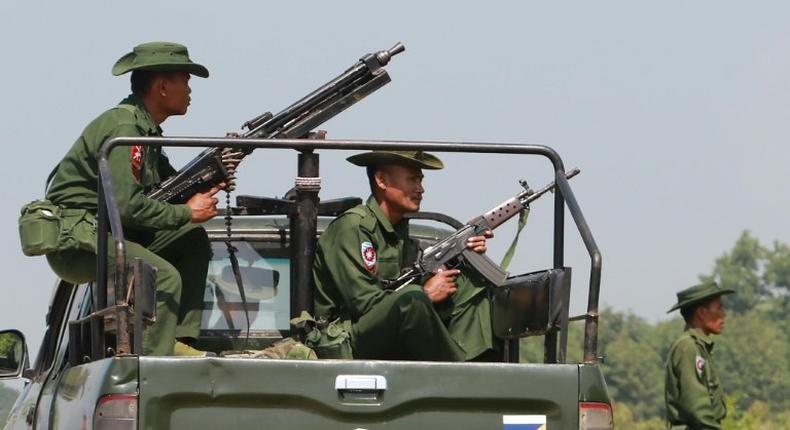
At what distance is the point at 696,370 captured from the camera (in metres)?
12.3

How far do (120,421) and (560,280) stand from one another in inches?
73.8

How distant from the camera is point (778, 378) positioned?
7025 centimetres

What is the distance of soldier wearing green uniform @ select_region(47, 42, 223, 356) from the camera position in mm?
7477

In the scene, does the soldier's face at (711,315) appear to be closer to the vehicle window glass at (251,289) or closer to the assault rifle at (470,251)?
the assault rifle at (470,251)

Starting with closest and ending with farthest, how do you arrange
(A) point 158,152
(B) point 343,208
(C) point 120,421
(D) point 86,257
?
(C) point 120,421, (D) point 86,257, (A) point 158,152, (B) point 343,208

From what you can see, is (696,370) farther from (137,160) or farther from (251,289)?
(137,160)

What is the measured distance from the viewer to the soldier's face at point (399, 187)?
8406 mm

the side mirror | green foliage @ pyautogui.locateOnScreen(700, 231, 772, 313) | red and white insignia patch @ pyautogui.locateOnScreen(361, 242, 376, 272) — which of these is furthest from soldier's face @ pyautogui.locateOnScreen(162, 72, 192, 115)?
green foliage @ pyautogui.locateOnScreen(700, 231, 772, 313)

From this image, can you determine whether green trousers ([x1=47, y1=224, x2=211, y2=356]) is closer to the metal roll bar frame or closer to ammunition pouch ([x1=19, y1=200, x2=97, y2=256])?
ammunition pouch ([x1=19, y1=200, x2=97, y2=256])

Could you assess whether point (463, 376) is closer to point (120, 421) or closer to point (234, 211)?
point (120, 421)

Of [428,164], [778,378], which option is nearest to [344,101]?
[428,164]

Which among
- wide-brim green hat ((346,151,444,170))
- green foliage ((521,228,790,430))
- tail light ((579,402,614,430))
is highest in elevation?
green foliage ((521,228,790,430))

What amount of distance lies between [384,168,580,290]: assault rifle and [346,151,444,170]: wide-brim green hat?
35 centimetres

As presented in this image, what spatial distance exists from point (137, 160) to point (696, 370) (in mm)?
5782
